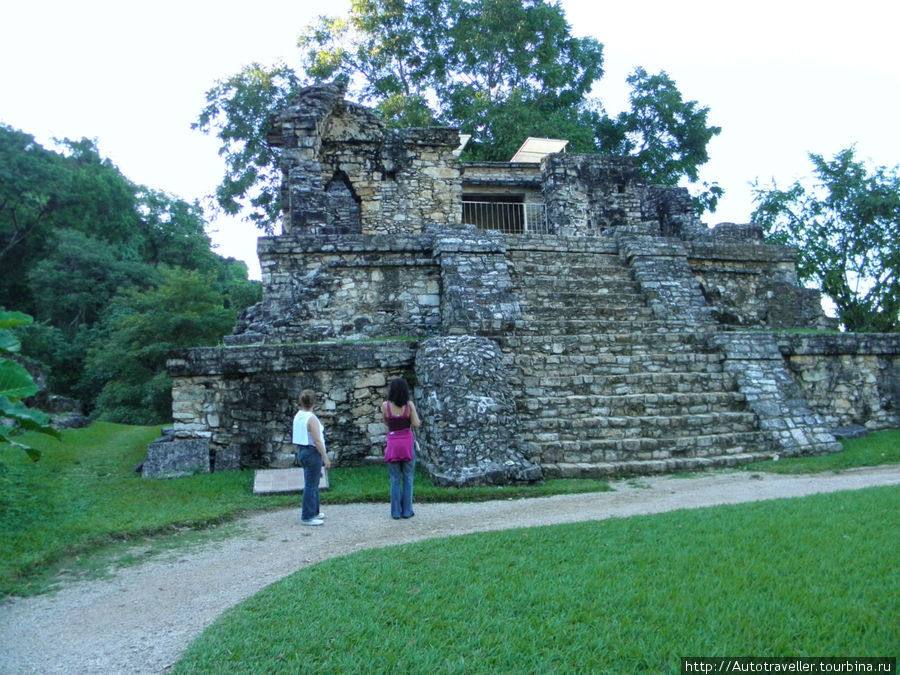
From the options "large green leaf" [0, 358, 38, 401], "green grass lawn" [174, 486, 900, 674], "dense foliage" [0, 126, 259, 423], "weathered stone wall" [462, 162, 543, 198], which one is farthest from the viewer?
→ "dense foliage" [0, 126, 259, 423]

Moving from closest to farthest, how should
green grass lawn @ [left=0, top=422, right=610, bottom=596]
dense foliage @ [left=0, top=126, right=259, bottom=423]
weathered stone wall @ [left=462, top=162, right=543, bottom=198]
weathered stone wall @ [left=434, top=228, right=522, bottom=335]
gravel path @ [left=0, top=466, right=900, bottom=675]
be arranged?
gravel path @ [left=0, top=466, right=900, bottom=675]
green grass lawn @ [left=0, top=422, right=610, bottom=596]
weathered stone wall @ [left=434, top=228, right=522, bottom=335]
weathered stone wall @ [left=462, top=162, right=543, bottom=198]
dense foliage @ [left=0, top=126, right=259, bottom=423]

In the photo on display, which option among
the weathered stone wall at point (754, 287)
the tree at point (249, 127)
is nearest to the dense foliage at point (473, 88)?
the tree at point (249, 127)

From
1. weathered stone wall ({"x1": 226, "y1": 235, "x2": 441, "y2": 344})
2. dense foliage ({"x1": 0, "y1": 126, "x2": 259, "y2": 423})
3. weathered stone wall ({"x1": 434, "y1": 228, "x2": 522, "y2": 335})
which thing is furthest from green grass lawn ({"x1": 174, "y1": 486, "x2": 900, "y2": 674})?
dense foliage ({"x1": 0, "y1": 126, "x2": 259, "y2": 423})

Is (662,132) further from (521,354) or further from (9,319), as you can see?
(9,319)

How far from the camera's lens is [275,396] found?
26.3 ft

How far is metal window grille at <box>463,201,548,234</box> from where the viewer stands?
1709 cm

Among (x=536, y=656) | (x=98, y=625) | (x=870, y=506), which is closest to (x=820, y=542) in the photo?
(x=870, y=506)

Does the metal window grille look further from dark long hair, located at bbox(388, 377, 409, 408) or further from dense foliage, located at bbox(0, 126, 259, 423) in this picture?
dark long hair, located at bbox(388, 377, 409, 408)

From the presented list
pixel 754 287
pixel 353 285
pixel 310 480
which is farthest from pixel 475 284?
pixel 754 287

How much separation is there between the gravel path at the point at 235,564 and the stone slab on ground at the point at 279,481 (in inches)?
21.0

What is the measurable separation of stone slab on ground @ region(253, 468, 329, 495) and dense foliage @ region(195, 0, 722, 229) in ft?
51.6

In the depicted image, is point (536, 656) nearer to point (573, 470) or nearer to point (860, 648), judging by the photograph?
point (860, 648)

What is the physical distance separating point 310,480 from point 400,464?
0.79 meters

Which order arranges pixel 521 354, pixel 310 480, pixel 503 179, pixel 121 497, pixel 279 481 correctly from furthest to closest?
pixel 503 179 → pixel 521 354 → pixel 279 481 → pixel 121 497 → pixel 310 480
